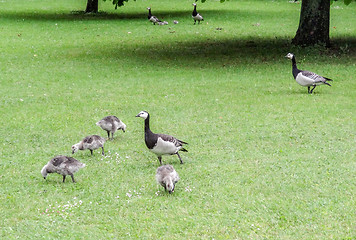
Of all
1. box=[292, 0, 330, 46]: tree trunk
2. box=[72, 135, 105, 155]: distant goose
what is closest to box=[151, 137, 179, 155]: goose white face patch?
box=[72, 135, 105, 155]: distant goose

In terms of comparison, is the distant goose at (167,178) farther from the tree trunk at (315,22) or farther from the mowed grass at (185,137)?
the tree trunk at (315,22)

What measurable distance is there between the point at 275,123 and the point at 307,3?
12100 millimetres

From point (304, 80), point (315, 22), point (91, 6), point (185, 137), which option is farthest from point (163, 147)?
point (91, 6)

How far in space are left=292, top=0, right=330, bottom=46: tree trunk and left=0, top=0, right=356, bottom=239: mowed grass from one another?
2.32 ft

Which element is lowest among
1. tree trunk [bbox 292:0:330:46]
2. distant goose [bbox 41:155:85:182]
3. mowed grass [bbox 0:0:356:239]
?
mowed grass [bbox 0:0:356:239]

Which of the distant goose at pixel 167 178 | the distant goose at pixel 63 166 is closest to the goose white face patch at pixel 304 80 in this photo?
the distant goose at pixel 167 178

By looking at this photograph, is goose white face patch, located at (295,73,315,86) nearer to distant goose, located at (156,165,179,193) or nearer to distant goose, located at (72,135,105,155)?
distant goose, located at (72,135,105,155)

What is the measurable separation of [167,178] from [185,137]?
3652 millimetres

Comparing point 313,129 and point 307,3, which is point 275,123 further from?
point 307,3

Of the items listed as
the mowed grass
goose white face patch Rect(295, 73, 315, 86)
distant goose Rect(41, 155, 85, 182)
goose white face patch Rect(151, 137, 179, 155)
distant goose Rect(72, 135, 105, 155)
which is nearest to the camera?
the mowed grass

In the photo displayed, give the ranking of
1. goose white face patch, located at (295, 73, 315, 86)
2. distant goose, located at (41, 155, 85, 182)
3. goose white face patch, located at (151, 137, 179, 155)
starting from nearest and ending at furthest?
distant goose, located at (41, 155, 85, 182)
goose white face patch, located at (151, 137, 179, 155)
goose white face patch, located at (295, 73, 315, 86)

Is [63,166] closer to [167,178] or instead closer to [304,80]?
[167,178]

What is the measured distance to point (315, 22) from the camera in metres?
23.0

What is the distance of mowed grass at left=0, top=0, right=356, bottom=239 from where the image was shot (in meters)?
7.45
